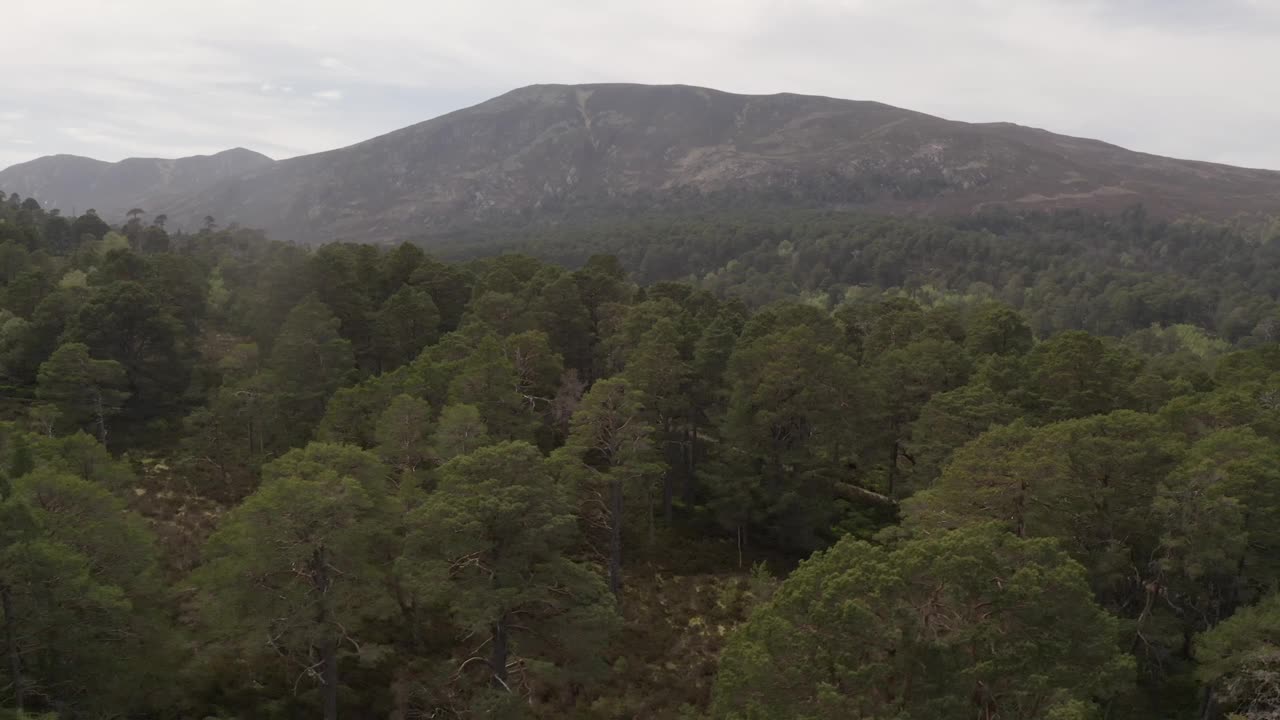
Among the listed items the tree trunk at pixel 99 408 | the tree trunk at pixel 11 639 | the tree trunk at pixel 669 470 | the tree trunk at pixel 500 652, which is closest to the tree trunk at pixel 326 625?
the tree trunk at pixel 500 652

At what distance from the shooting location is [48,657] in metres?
18.1

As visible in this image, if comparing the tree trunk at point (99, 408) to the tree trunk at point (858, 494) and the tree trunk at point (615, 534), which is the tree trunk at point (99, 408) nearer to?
the tree trunk at point (615, 534)

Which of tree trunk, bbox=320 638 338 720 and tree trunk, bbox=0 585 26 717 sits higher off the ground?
tree trunk, bbox=0 585 26 717

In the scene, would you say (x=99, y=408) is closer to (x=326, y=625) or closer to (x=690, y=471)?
(x=326, y=625)

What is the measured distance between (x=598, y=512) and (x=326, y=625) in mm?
12491

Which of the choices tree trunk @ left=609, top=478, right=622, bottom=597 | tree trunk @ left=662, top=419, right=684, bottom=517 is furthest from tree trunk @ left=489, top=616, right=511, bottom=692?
tree trunk @ left=662, top=419, right=684, bottom=517

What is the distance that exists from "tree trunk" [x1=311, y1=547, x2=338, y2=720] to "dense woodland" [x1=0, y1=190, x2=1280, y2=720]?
0.29 ft

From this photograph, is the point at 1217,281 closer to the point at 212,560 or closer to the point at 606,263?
the point at 606,263

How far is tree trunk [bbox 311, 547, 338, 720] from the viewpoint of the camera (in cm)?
1968

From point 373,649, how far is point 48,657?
24.8 feet

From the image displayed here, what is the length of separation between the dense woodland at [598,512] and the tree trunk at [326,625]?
0.09 meters

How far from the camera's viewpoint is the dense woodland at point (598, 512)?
15.8m

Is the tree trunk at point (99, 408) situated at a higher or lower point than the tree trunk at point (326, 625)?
higher

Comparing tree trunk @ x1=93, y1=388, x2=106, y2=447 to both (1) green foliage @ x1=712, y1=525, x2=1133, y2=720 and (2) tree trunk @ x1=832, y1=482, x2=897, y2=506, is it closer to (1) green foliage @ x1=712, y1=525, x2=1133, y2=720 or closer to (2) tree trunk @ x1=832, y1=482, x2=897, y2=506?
(1) green foliage @ x1=712, y1=525, x2=1133, y2=720
